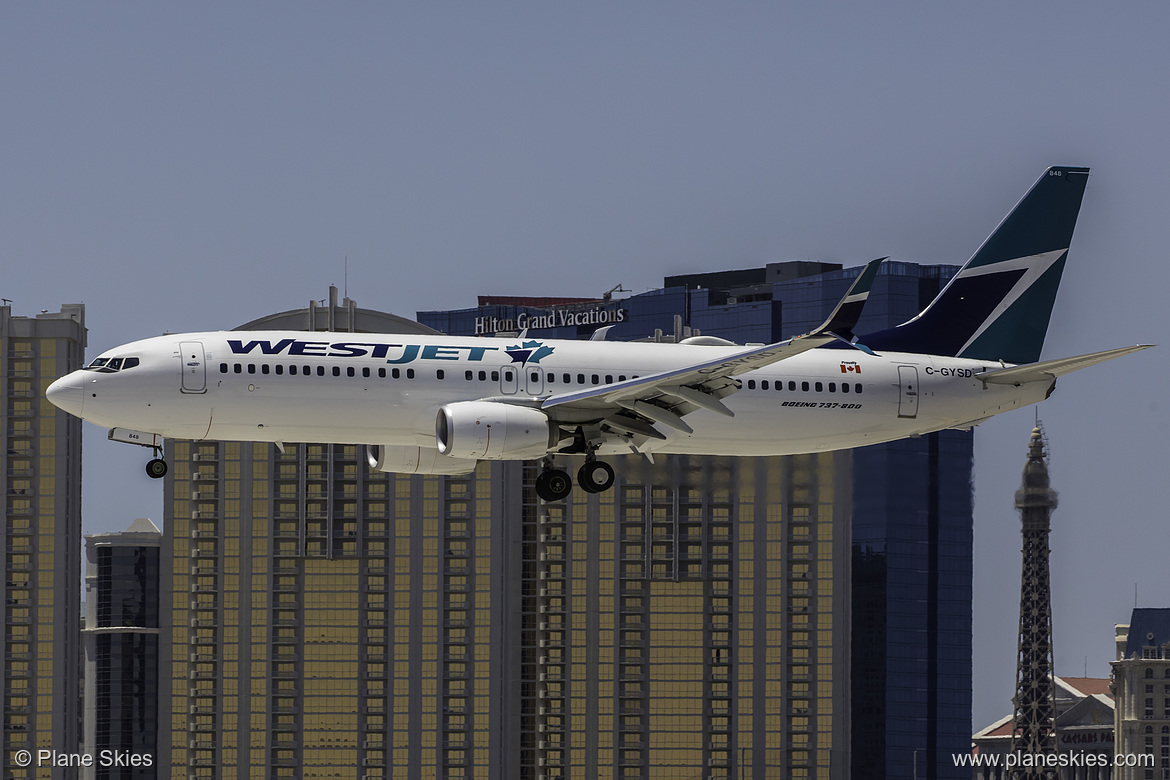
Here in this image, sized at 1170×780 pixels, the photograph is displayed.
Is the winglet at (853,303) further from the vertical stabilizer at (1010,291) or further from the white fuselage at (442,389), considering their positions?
the vertical stabilizer at (1010,291)

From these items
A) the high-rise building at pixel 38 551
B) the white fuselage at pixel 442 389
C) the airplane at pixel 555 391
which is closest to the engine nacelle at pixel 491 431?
the airplane at pixel 555 391

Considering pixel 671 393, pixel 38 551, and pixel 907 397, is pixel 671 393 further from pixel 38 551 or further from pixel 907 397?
pixel 38 551

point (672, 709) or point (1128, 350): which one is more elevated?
point (1128, 350)

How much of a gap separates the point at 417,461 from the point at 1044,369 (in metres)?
21.5

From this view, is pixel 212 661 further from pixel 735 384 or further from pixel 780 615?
pixel 735 384

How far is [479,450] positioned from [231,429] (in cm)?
795

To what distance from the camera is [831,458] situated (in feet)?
406

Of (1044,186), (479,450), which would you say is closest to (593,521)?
(1044,186)

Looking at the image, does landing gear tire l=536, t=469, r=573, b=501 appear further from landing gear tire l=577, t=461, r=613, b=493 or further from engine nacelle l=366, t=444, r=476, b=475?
engine nacelle l=366, t=444, r=476, b=475

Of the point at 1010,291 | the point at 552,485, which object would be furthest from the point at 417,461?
the point at 1010,291

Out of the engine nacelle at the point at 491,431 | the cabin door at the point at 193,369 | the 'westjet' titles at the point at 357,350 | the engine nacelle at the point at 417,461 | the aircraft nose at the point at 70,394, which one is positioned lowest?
the engine nacelle at the point at 417,461

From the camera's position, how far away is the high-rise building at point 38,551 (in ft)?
524

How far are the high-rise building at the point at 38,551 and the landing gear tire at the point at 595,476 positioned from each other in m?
107

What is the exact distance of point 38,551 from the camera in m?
162
